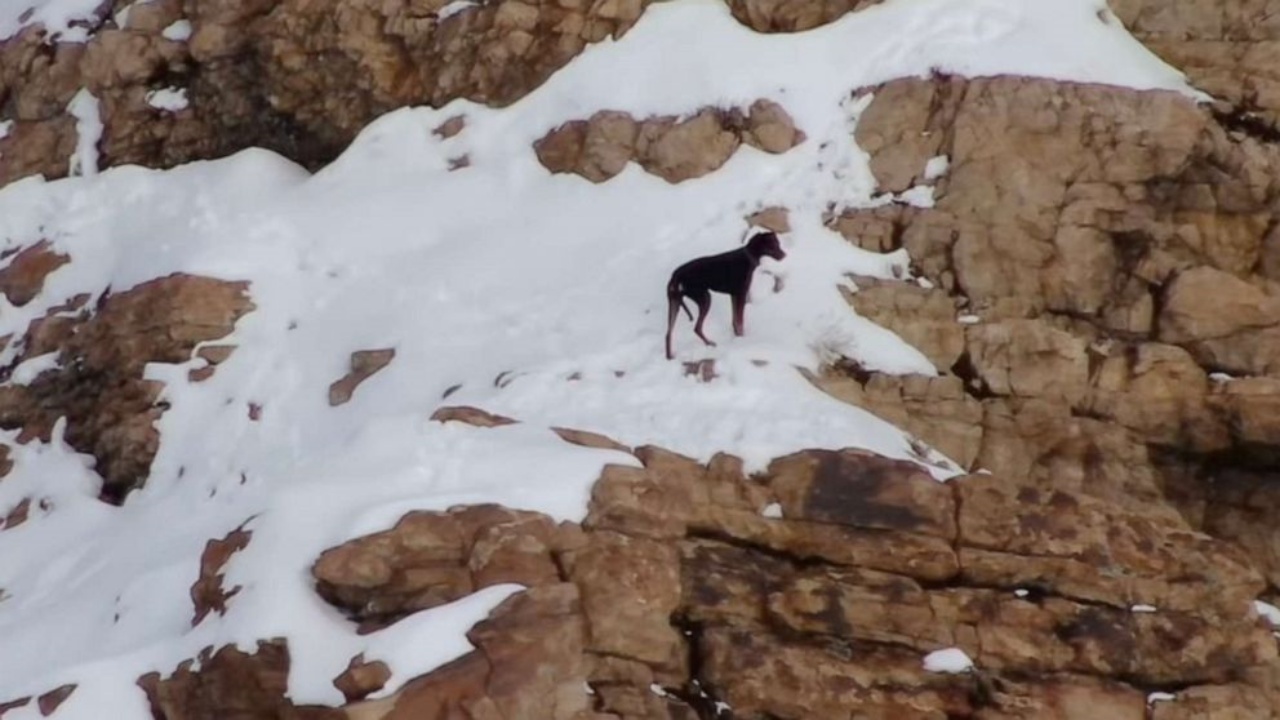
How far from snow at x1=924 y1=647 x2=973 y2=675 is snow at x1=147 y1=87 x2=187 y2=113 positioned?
14.7 meters

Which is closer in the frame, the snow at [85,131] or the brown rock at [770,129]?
the brown rock at [770,129]

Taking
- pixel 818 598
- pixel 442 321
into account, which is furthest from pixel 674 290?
pixel 818 598

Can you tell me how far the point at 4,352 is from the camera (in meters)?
19.6

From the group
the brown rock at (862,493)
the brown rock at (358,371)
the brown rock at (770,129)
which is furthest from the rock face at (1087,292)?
the brown rock at (358,371)

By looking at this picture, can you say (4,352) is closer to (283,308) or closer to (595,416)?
(283,308)

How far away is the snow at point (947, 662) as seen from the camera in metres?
12.3

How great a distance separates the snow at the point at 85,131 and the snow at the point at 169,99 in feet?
2.63

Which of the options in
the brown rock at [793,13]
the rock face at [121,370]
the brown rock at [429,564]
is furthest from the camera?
the brown rock at [793,13]

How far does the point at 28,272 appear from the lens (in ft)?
67.6

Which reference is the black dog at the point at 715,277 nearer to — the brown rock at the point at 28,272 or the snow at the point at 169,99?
the brown rock at the point at 28,272

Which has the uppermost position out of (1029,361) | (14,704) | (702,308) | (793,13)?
(793,13)

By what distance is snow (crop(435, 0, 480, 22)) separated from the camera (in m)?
21.1

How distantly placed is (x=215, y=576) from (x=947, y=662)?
5.84m

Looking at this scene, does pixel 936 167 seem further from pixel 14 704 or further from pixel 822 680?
pixel 14 704
